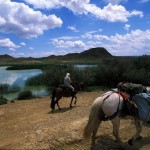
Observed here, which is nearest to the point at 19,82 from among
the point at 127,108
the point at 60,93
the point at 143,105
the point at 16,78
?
the point at 16,78

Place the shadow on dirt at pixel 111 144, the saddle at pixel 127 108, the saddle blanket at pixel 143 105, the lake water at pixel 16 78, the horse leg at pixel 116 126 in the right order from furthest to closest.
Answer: the lake water at pixel 16 78
the saddle blanket at pixel 143 105
the shadow on dirt at pixel 111 144
the saddle at pixel 127 108
the horse leg at pixel 116 126

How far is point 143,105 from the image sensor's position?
884 cm

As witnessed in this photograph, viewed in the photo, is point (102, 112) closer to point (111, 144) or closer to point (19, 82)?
point (111, 144)

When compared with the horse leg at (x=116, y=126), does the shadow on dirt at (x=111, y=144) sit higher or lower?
lower

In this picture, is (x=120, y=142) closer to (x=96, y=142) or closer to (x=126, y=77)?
(x=96, y=142)

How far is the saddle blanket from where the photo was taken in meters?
8.76

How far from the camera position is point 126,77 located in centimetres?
3438

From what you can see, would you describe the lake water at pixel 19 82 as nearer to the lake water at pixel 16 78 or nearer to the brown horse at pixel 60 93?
the lake water at pixel 16 78

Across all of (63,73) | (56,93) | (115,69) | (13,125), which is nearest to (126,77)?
(115,69)

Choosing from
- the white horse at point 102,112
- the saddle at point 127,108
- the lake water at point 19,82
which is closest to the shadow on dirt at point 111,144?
the white horse at point 102,112

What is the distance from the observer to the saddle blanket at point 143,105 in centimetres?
876

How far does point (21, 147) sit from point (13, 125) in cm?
479

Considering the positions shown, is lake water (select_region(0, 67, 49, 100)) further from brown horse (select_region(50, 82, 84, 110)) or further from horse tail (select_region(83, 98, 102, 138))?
horse tail (select_region(83, 98, 102, 138))

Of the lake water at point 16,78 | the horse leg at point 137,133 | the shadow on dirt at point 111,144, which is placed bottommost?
the lake water at point 16,78
